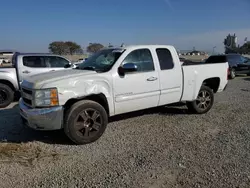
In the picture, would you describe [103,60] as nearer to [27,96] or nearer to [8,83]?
[27,96]

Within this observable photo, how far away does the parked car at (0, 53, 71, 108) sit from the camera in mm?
8117

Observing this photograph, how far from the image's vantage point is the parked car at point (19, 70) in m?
8.12

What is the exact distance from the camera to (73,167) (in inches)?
145

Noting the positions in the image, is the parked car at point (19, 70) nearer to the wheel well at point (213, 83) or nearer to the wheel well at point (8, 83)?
the wheel well at point (8, 83)

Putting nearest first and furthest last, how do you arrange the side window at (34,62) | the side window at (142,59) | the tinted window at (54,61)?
1. the side window at (142,59)
2. the side window at (34,62)
3. the tinted window at (54,61)

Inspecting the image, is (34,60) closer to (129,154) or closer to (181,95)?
(181,95)

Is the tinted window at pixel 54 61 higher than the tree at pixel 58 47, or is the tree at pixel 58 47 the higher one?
the tree at pixel 58 47

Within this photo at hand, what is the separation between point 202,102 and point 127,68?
277 cm

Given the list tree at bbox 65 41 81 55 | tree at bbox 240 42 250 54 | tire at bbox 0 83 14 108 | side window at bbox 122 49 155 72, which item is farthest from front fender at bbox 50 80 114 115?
tree at bbox 240 42 250 54

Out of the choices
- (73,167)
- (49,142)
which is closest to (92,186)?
(73,167)

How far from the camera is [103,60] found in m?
5.38

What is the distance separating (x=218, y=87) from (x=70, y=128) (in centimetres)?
452

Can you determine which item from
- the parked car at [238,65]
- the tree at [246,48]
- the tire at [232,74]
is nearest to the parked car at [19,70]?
the tire at [232,74]

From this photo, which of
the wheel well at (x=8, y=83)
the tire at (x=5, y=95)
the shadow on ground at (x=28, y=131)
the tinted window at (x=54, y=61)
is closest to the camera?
the shadow on ground at (x=28, y=131)
